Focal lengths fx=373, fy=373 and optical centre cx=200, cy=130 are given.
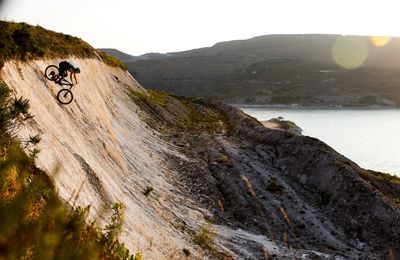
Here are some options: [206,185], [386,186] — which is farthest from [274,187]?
[386,186]

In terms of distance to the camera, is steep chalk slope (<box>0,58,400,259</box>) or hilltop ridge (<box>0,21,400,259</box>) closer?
hilltop ridge (<box>0,21,400,259</box>)

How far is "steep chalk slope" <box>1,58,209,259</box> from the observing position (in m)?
13.4

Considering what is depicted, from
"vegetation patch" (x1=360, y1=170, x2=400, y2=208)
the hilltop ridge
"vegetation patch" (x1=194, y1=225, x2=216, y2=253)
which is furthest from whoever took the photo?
"vegetation patch" (x1=360, y1=170, x2=400, y2=208)

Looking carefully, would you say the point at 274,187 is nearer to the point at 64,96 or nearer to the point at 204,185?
the point at 204,185

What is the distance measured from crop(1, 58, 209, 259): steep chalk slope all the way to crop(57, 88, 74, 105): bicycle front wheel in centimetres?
34

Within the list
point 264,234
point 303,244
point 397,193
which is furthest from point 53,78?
point 397,193

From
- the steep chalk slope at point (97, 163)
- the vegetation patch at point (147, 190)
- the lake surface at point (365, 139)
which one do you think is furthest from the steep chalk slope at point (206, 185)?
the lake surface at point (365, 139)

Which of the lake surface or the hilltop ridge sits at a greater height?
the hilltop ridge

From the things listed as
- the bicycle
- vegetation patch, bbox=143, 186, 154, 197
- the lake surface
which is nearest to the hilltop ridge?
vegetation patch, bbox=143, 186, 154, 197

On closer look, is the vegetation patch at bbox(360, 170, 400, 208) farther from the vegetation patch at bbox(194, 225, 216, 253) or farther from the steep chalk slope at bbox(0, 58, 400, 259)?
the vegetation patch at bbox(194, 225, 216, 253)

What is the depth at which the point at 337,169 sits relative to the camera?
30.8 metres

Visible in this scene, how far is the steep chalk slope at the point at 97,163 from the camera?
13383 mm

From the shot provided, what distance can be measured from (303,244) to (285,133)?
67.2 feet

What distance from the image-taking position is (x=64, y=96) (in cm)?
2025
